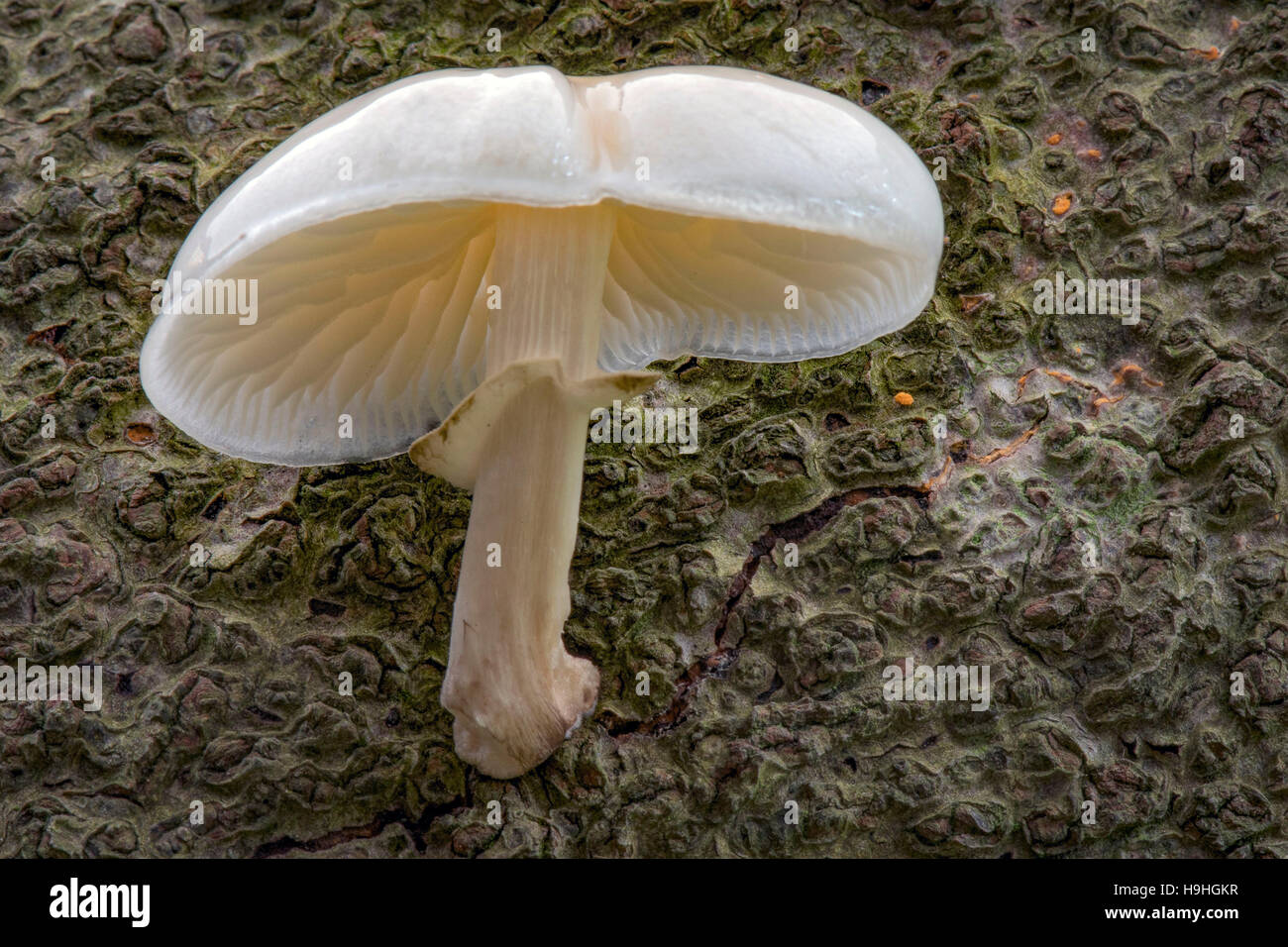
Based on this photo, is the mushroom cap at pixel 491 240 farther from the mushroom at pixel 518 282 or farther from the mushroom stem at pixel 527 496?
the mushroom stem at pixel 527 496

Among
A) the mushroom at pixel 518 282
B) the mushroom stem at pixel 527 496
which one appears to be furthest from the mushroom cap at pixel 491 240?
the mushroom stem at pixel 527 496

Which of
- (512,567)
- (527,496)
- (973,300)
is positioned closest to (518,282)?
(527,496)

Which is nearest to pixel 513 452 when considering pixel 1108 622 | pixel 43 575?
pixel 43 575

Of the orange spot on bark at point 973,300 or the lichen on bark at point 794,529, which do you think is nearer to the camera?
the lichen on bark at point 794,529

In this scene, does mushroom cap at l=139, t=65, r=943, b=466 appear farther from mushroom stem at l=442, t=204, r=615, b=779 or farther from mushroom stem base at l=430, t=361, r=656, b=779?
mushroom stem base at l=430, t=361, r=656, b=779

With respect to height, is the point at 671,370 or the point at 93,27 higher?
the point at 93,27

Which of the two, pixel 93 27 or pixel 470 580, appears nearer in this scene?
pixel 470 580

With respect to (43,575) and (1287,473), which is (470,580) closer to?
(43,575)

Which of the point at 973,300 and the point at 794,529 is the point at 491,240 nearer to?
the point at 794,529
